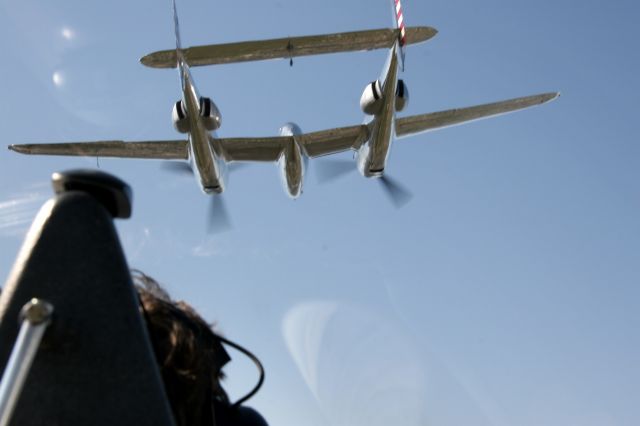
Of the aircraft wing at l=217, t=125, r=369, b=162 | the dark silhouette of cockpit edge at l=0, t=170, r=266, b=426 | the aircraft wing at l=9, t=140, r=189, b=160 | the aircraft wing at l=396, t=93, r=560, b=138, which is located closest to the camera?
the dark silhouette of cockpit edge at l=0, t=170, r=266, b=426

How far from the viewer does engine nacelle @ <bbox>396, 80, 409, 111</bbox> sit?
18.3 metres

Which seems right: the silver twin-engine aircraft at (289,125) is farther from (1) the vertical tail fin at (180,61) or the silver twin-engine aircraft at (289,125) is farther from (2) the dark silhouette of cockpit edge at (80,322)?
(2) the dark silhouette of cockpit edge at (80,322)

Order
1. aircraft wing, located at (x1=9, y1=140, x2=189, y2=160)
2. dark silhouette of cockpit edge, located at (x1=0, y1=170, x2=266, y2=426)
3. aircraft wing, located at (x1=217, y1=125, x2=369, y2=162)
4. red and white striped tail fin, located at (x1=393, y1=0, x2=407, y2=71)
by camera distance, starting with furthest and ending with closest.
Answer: aircraft wing, located at (x1=9, y1=140, x2=189, y2=160)
aircraft wing, located at (x1=217, y1=125, x2=369, y2=162)
red and white striped tail fin, located at (x1=393, y1=0, x2=407, y2=71)
dark silhouette of cockpit edge, located at (x1=0, y1=170, x2=266, y2=426)

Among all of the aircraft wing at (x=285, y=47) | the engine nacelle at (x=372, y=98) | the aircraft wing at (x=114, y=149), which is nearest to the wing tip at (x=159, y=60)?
the aircraft wing at (x=285, y=47)

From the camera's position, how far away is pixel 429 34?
19.1 m

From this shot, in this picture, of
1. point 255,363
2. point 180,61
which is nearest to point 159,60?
point 180,61

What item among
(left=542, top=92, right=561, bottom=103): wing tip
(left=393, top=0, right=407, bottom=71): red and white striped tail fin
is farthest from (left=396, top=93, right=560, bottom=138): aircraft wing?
(left=393, top=0, right=407, bottom=71): red and white striped tail fin

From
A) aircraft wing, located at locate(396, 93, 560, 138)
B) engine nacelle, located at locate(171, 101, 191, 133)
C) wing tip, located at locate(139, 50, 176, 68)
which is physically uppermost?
wing tip, located at locate(139, 50, 176, 68)

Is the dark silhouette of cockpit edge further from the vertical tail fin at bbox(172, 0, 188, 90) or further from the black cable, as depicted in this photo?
the vertical tail fin at bbox(172, 0, 188, 90)

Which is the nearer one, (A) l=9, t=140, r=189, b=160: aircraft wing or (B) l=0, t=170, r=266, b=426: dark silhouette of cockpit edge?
(B) l=0, t=170, r=266, b=426: dark silhouette of cockpit edge

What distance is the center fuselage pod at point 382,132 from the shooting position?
57.8 ft

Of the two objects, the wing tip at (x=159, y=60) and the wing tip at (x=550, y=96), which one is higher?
the wing tip at (x=159, y=60)

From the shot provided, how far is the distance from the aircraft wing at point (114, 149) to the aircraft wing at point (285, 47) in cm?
459

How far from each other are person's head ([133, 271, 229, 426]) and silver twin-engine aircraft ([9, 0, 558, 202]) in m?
16.5
